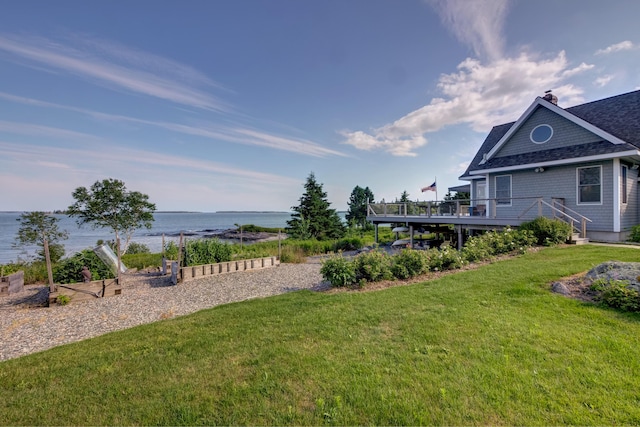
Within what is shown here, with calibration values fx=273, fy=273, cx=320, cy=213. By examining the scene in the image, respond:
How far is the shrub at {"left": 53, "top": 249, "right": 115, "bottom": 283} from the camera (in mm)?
7662

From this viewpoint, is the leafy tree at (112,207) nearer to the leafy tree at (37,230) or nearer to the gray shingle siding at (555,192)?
the leafy tree at (37,230)

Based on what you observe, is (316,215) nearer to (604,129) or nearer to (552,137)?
(552,137)

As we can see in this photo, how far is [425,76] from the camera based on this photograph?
13914 mm

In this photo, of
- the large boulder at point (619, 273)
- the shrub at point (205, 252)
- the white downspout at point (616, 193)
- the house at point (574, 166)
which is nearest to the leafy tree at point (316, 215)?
the shrub at point (205, 252)

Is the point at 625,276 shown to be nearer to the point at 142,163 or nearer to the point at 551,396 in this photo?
the point at 551,396

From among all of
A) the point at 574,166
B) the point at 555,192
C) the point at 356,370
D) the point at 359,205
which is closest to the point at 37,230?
the point at 356,370

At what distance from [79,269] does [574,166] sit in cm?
1827

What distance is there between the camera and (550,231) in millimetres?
9953

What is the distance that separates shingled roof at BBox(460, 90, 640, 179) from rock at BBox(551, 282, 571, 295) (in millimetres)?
8703

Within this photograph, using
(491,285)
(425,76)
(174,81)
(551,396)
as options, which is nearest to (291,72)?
(174,81)

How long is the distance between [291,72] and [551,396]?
51.1 ft

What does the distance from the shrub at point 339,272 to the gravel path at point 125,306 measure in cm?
66

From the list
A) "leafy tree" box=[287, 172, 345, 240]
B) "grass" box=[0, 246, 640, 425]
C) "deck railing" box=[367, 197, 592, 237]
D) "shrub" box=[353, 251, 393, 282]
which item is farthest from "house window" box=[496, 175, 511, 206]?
"leafy tree" box=[287, 172, 345, 240]

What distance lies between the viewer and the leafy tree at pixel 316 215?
938 inches
